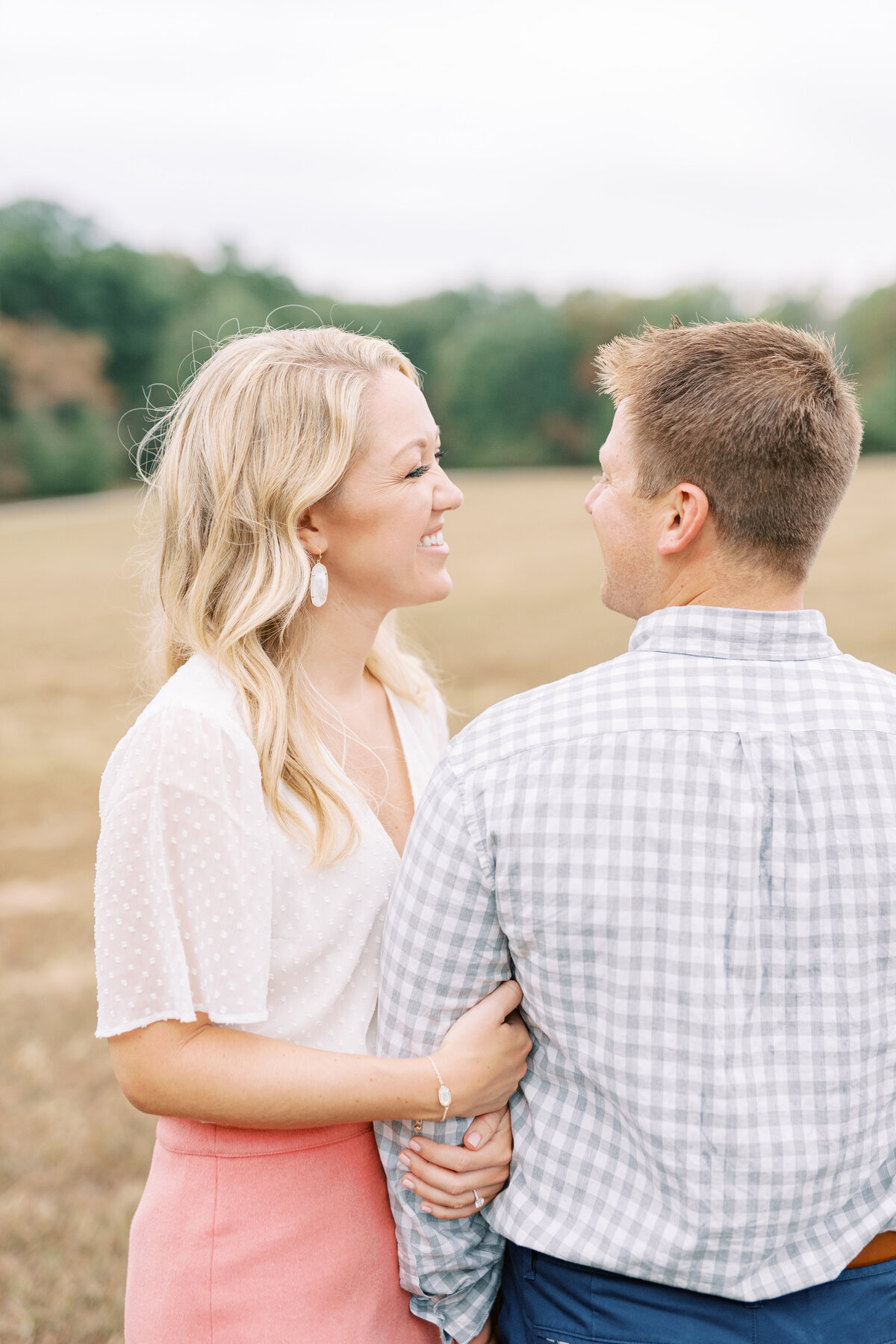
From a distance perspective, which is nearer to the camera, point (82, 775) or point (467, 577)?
point (82, 775)

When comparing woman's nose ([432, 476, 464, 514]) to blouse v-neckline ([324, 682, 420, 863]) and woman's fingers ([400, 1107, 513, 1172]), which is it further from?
woman's fingers ([400, 1107, 513, 1172])

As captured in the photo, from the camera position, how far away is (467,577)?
1941 cm

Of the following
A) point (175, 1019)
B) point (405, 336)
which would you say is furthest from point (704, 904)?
point (405, 336)

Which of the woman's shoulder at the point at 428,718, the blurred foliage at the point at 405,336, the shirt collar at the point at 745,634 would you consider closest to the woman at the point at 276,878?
the woman's shoulder at the point at 428,718

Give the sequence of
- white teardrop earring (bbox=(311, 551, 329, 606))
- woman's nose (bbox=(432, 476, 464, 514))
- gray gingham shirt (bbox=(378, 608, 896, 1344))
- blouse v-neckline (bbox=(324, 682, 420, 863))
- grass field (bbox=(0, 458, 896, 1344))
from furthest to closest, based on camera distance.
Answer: grass field (bbox=(0, 458, 896, 1344)) < woman's nose (bbox=(432, 476, 464, 514)) < white teardrop earring (bbox=(311, 551, 329, 606)) < blouse v-neckline (bbox=(324, 682, 420, 863)) < gray gingham shirt (bbox=(378, 608, 896, 1344))

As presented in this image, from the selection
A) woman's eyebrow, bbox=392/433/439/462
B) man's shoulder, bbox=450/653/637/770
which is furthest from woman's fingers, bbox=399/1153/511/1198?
woman's eyebrow, bbox=392/433/439/462

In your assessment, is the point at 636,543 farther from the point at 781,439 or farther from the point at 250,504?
the point at 250,504

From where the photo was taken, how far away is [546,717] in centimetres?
118

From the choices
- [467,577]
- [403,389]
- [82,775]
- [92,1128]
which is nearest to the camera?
[403,389]

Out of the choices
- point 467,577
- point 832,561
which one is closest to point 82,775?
point 467,577

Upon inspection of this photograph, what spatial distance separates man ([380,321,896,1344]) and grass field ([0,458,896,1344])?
0.91 metres

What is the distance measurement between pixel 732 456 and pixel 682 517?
0.30 feet

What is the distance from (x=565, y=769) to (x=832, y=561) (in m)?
18.1

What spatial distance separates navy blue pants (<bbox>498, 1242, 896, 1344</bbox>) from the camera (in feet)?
3.84
